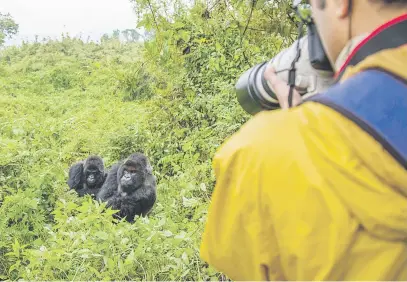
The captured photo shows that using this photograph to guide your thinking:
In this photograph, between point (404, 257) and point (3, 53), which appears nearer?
point (404, 257)

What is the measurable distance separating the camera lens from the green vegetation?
3.14 feet

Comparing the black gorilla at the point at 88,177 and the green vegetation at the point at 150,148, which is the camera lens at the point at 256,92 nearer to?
the green vegetation at the point at 150,148

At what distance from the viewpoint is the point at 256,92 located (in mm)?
853

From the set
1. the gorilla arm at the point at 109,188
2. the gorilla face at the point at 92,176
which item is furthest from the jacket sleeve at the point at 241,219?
the gorilla face at the point at 92,176

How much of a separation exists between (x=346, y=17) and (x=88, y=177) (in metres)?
3.82

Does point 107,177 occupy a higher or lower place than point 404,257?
lower

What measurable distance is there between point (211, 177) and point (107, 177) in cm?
156

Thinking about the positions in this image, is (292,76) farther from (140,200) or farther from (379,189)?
(140,200)

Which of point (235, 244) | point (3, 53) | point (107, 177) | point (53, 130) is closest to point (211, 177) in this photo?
point (107, 177)

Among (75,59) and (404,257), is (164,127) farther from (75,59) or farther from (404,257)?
(75,59)

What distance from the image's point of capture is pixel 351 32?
0.65 meters

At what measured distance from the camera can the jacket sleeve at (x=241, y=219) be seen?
0.58m

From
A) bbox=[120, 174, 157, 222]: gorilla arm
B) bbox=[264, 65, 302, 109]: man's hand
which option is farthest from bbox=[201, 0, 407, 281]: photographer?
bbox=[120, 174, 157, 222]: gorilla arm

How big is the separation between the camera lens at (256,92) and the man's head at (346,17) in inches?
6.1
